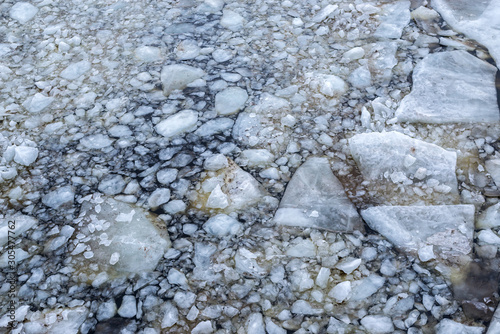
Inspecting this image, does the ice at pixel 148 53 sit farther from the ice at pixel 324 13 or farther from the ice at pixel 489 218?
the ice at pixel 489 218

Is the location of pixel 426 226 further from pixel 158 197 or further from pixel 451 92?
pixel 158 197

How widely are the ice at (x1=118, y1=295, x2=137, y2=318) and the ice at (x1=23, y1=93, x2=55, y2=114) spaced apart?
1510 mm

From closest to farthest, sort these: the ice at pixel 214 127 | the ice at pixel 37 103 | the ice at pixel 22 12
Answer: the ice at pixel 214 127, the ice at pixel 37 103, the ice at pixel 22 12

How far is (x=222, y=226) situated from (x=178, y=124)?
2.52 ft

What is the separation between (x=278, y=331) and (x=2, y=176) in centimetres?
168

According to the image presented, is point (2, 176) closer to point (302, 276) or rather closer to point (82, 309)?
point (82, 309)

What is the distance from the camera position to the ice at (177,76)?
8.95 ft

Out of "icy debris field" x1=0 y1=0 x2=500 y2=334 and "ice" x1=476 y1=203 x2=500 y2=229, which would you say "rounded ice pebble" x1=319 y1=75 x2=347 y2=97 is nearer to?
"icy debris field" x1=0 y1=0 x2=500 y2=334

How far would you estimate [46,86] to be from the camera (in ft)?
9.26

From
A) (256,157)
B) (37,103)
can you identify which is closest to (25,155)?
(37,103)

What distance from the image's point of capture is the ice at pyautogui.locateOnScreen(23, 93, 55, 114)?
8.75ft

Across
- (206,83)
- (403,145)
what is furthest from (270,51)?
(403,145)

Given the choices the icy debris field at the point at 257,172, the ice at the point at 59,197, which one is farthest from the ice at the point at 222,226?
the ice at the point at 59,197

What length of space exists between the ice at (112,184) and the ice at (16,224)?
35cm
